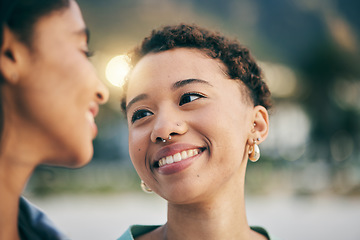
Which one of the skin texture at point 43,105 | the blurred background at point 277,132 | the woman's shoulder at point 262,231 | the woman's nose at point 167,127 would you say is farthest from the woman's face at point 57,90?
the blurred background at point 277,132

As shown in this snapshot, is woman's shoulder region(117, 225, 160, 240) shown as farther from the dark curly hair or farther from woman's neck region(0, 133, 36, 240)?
woman's neck region(0, 133, 36, 240)

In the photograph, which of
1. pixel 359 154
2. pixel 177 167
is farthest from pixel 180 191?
pixel 359 154

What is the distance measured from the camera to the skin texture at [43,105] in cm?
89

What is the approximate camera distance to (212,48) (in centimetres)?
175

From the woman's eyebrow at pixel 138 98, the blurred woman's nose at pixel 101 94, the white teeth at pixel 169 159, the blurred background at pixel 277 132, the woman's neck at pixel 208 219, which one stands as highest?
the blurred background at pixel 277 132

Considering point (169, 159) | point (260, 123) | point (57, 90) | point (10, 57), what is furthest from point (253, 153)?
point (10, 57)

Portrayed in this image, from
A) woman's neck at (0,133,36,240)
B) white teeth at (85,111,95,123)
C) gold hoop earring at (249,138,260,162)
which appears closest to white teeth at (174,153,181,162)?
gold hoop earring at (249,138,260,162)

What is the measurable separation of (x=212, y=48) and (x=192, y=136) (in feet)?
1.58

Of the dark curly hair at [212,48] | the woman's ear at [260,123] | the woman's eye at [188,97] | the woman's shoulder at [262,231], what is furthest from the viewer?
the woman's shoulder at [262,231]

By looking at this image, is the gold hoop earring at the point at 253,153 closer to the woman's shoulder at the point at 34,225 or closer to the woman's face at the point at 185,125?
the woman's face at the point at 185,125

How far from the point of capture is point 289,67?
1186 centimetres

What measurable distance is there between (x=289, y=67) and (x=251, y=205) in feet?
17.2

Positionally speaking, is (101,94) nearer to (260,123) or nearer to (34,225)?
(34,225)

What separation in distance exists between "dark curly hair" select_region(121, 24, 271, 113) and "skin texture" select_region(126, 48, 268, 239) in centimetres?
4
